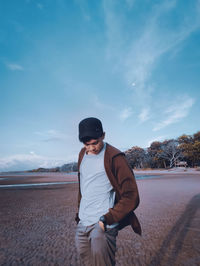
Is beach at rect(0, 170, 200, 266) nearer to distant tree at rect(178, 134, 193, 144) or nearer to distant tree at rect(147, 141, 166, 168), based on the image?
distant tree at rect(178, 134, 193, 144)

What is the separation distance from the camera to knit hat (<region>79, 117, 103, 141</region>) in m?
1.54

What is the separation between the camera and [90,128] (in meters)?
1.55

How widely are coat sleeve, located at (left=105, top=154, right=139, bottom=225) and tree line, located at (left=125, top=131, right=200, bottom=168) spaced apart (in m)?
48.2

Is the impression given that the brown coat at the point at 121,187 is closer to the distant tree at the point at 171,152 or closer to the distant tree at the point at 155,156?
the distant tree at the point at 171,152

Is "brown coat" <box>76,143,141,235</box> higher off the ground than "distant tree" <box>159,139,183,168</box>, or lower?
lower

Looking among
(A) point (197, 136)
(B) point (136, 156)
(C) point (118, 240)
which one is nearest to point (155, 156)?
(B) point (136, 156)

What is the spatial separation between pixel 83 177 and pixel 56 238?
237 cm

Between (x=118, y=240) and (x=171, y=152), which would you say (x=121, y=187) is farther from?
(x=171, y=152)

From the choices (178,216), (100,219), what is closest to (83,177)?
(100,219)

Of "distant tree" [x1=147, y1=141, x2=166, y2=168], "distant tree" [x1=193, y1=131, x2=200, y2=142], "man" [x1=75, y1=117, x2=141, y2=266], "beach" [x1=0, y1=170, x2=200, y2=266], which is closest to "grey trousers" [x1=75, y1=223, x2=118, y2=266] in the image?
"man" [x1=75, y1=117, x2=141, y2=266]

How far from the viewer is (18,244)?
9.80 ft

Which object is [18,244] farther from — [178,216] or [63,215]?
[178,216]

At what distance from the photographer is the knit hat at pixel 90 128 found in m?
1.54

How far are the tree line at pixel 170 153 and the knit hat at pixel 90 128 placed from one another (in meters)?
48.2
